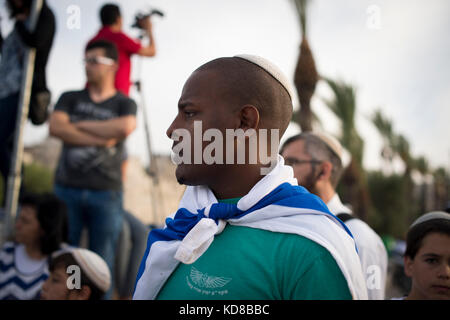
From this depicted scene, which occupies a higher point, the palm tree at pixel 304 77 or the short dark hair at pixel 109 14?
the palm tree at pixel 304 77

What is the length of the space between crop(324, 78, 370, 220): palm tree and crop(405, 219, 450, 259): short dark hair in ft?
32.6

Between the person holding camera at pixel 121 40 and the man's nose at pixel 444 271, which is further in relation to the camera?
the person holding camera at pixel 121 40

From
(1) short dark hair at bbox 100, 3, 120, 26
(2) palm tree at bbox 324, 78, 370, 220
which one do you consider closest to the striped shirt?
(1) short dark hair at bbox 100, 3, 120, 26

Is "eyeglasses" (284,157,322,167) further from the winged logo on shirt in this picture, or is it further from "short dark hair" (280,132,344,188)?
the winged logo on shirt

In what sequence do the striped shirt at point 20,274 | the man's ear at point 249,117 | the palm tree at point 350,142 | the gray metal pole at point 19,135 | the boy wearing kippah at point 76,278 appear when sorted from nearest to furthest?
the man's ear at point 249,117, the boy wearing kippah at point 76,278, the striped shirt at point 20,274, the gray metal pole at point 19,135, the palm tree at point 350,142

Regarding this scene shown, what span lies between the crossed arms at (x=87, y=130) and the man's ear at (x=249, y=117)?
2580 mm

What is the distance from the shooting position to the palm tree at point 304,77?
9.12 m

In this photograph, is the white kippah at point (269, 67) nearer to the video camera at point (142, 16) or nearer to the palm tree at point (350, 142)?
the video camera at point (142, 16)

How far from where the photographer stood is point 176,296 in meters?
1.50

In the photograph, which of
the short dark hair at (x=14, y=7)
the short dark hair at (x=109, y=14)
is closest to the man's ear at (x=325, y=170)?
the short dark hair at (x=109, y=14)

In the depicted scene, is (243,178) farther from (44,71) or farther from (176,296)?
(44,71)

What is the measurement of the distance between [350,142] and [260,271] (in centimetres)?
1193

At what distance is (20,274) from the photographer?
3.62 meters

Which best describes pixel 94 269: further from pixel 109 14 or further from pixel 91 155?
pixel 109 14
